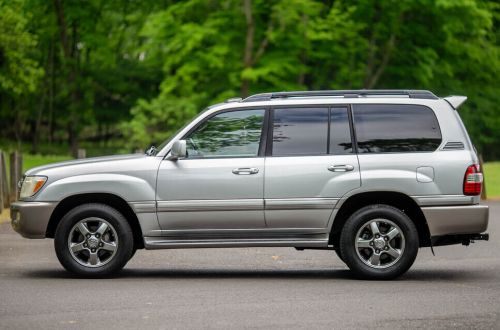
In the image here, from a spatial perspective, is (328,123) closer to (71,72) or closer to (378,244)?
(378,244)

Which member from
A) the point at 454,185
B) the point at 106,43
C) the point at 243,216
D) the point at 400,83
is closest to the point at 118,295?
the point at 243,216

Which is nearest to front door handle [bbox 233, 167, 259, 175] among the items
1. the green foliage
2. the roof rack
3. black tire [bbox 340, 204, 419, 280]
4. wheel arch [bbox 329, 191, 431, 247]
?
the roof rack

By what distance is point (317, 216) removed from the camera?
12.2 meters

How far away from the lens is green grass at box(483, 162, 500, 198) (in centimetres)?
3312

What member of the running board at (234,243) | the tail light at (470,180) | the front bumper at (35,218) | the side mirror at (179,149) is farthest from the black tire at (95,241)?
the tail light at (470,180)

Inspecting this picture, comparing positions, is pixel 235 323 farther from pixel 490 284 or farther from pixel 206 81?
pixel 206 81

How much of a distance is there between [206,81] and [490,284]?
32.9 m

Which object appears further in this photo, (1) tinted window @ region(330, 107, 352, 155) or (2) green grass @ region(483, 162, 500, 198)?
(2) green grass @ region(483, 162, 500, 198)

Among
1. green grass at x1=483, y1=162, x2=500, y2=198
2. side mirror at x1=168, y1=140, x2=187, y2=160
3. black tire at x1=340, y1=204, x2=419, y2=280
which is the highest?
side mirror at x1=168, y1=140, x2=187, y2=160

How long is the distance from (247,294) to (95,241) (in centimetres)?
203

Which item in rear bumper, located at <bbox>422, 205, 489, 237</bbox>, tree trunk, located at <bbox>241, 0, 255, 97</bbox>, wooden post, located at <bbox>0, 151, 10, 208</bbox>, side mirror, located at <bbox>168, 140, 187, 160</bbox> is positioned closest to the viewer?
side mirror, located at <bbox>168, 140, 187, 160</bbox>

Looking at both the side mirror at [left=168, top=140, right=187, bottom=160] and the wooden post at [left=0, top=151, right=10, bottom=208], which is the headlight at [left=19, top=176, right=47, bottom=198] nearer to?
the side mirror at [left=168, top=140, right=187, bottom=160]

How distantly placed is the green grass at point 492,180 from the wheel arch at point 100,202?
748 inches

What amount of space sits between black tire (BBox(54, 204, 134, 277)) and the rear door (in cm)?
144
